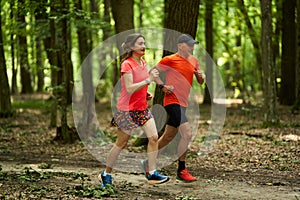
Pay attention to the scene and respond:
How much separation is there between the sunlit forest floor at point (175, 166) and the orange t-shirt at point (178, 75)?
132cm

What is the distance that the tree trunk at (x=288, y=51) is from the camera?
19.0 meters

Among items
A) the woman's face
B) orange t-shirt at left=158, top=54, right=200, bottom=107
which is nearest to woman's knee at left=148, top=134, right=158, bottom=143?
orange t-shirt at left=158, top=54, right=200, bottom=107

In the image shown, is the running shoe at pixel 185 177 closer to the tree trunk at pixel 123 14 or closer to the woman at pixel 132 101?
the woman at pixel 132 101

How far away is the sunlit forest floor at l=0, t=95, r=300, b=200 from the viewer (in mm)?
6220

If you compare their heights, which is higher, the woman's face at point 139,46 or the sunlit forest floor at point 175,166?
the woman's face at point 139,46

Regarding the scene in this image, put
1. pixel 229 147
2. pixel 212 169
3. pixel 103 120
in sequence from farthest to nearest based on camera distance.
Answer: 1. pixel 103 120
2. pixel 229 147
3. pixel 212 169

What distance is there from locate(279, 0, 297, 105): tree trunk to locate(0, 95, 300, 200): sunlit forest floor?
16.8ft

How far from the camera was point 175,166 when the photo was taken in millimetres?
8539

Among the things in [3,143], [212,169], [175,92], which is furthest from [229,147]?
[3,143]

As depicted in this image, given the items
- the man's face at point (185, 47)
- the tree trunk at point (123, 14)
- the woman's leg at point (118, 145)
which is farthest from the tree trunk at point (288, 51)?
the woman's leg at point (118, 145)

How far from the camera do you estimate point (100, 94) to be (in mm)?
29484

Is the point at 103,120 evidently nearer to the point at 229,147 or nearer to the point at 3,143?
the point at 3,143

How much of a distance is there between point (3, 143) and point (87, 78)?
11.3 ft

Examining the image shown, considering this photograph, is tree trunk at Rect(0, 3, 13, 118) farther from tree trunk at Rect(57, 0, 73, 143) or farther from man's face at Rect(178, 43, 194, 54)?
man's face at Rect(178, 43, 194, 54)
